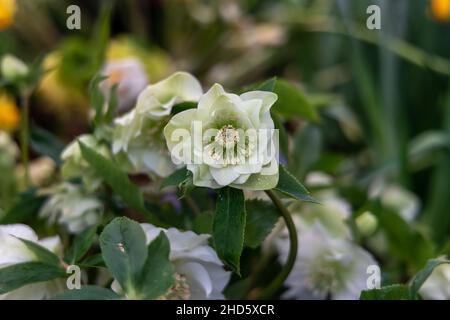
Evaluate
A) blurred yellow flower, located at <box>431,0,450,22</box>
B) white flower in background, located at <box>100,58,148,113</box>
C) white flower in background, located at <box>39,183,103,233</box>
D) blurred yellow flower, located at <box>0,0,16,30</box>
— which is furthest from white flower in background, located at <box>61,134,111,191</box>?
blurred yellow flower, located at <box>431,0,450,22</box>

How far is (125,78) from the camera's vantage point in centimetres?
90

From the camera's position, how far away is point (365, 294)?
1.78 feet

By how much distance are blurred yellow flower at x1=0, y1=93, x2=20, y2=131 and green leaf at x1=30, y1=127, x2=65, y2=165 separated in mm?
324

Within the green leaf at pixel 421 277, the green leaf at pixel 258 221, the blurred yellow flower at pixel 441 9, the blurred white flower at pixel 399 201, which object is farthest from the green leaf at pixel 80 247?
the blurred yellow flower at pixel 441 9

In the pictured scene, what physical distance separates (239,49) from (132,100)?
1.21 feet

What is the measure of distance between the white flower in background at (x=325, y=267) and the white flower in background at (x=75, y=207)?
0.18 m

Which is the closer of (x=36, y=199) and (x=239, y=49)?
(x=36, y=199)

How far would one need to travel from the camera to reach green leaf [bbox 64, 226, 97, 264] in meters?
0.54

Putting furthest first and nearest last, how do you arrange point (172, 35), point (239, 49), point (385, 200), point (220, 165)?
point (172, 35) < point (239, 49) < point (385, 200) < point (220, 165)

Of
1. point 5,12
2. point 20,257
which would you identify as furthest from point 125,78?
point 20,257

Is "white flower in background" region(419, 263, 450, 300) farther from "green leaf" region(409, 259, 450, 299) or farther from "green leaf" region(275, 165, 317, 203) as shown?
"green leaf" region(275, 165, 317, 203)

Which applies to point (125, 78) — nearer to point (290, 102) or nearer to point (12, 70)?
point (12, 70)

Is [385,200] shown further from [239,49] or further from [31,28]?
[31,28]
